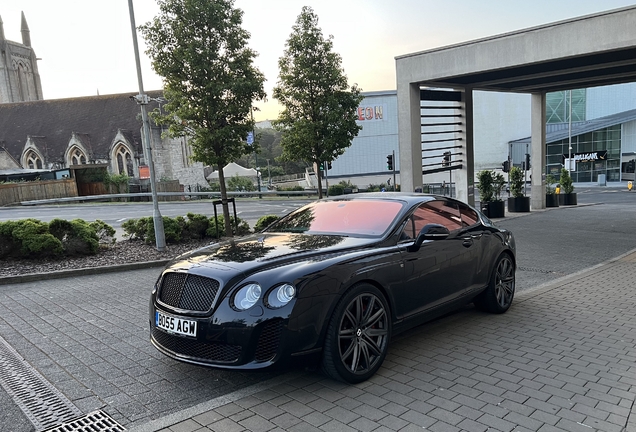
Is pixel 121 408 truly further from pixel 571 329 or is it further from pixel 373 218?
pixel 571 329

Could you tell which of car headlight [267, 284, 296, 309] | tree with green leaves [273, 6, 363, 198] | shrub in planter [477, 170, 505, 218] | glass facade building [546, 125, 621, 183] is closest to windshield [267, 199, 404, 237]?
car headlight [267, 284, 296, 309]

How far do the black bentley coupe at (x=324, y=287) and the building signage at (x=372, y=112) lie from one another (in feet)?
190

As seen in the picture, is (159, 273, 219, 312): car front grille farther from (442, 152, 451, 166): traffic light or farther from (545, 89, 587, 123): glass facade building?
(545, 89, 587, 123): glass facade building

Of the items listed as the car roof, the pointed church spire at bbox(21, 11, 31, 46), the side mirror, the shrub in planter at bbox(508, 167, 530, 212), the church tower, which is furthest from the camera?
the pointed church spire at bbox(21, 11, 31, 46)

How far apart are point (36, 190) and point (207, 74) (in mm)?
37139

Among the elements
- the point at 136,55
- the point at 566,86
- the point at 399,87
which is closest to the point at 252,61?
the point at 136,55

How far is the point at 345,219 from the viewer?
4.87 meters

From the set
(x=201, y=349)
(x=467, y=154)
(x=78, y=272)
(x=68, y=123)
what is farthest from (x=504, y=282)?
(x=68, y=123)

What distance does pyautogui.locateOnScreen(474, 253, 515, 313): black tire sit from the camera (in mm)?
5555

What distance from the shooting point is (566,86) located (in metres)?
19.1

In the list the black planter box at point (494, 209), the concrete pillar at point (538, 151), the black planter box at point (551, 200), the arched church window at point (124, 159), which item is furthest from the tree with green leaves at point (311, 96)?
the arched church window at point (124, 159)

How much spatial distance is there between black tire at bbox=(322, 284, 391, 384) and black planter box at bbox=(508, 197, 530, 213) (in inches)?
711

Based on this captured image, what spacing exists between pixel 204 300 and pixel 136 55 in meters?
9.11

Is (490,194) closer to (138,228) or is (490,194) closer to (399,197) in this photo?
(138,228)
